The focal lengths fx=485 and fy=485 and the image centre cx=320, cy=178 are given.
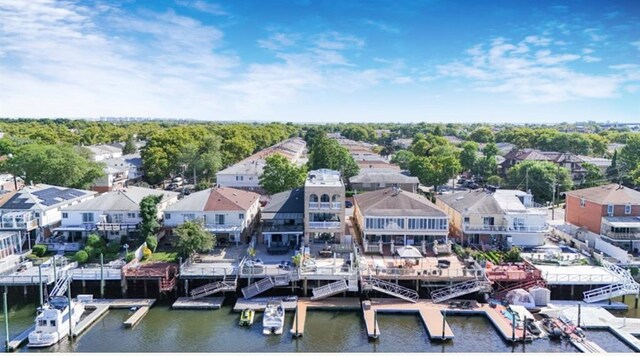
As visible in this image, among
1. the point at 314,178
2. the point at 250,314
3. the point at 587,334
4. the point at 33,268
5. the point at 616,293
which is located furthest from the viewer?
the point at 314,178

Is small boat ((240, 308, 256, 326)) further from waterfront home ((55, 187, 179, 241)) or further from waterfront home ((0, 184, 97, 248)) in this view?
waterfront home ((0, 184, 97, 248))

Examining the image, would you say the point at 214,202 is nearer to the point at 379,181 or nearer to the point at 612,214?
the point at 379,181

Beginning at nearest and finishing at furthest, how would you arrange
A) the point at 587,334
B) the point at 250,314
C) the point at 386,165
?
the point at 587,334 → the point at 250,314 → the point at 386,165

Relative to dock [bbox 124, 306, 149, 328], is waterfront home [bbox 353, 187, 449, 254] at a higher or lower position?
higher

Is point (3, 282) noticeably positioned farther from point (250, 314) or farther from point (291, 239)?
point (291, 239)

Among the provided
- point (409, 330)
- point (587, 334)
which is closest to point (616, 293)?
point (587, 334)

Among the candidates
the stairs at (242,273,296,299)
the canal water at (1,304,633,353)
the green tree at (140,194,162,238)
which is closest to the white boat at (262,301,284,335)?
the canal water at (1,304,633,353)
